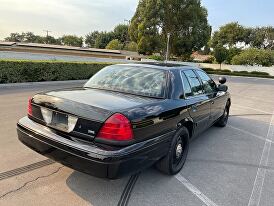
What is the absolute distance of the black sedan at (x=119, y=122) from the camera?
3.01 metres

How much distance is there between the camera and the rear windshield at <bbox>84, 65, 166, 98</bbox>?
3961mm

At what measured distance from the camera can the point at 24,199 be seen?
3.11 metres

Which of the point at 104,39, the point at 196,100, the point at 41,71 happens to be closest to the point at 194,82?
the point at 196,100

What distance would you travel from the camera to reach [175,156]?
4.07 metres

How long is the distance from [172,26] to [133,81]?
33.4 meters

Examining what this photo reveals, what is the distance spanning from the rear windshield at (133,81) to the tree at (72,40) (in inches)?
3410

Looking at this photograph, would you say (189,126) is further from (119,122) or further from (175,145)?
(119,122)

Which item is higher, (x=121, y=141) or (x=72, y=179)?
(x=121, y=141)

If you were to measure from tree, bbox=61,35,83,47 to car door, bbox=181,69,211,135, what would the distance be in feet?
284

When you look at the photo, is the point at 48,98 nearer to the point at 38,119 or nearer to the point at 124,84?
the point at 38,119

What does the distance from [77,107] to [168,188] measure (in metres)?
1.59

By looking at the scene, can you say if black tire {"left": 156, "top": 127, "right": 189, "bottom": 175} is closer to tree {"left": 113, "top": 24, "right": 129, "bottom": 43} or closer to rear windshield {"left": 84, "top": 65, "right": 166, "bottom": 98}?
rear windshield {"left": 84, "top": 65, "right": 166, "bottom": 98}

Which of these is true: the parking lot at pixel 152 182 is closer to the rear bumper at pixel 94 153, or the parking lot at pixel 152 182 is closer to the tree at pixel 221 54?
the rear bumper at pixel 94 153

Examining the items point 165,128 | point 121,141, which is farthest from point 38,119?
point 165,128
